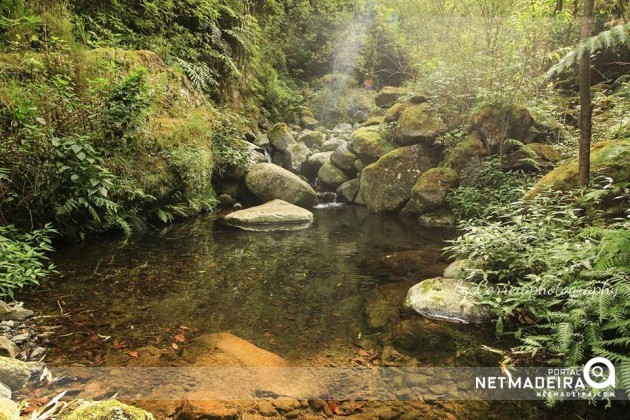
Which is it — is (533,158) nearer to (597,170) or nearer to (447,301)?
(597,170)

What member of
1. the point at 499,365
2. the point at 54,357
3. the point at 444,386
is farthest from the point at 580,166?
the point at 54,357

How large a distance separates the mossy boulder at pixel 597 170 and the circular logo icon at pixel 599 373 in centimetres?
255

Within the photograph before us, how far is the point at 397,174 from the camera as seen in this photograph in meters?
8.58

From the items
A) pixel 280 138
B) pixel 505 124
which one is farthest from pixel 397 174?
pixel 280 138

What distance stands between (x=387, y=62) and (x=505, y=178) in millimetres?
13763

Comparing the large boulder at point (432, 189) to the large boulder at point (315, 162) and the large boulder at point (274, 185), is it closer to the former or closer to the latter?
the large boulder at point (274, 185)

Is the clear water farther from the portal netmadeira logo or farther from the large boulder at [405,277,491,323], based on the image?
the portal netmadeira logo

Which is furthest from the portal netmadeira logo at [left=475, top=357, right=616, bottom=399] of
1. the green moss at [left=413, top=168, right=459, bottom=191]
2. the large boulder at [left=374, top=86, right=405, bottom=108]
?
the large boulder at [left=374, top=86, right=405, bottom=108]

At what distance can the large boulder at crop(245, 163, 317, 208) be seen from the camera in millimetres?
8922

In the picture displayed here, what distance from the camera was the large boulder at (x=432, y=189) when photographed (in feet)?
25.0

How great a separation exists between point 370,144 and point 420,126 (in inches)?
63.5

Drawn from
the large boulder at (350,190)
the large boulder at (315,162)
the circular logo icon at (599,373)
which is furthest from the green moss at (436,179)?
the circular logo icon at (599,373)

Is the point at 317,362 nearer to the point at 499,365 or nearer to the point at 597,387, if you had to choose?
the point at 499,365

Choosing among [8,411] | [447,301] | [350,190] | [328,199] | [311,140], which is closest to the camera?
[8,411]
